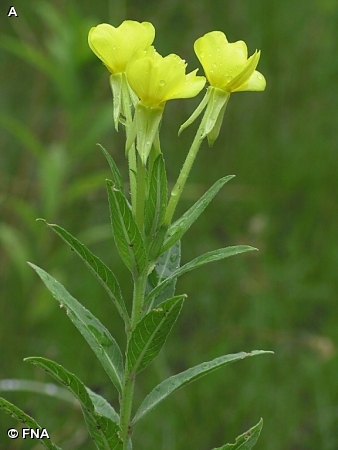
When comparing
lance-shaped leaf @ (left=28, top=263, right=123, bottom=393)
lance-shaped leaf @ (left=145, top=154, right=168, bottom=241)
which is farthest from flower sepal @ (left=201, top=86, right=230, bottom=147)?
lance-shaped leaf @ (left=28, top=263, right=123, bottom=393)

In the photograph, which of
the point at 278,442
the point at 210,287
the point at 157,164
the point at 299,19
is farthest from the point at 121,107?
the point at 299,19

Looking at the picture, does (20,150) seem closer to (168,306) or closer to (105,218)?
(105,218)

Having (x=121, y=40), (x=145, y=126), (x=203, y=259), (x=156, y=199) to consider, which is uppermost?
(x=121, y=40)

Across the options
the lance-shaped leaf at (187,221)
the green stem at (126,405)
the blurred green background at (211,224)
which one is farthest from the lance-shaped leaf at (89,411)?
the blurred green background at (211,224)

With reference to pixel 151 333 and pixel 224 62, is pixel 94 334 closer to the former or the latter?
pixel 151 333

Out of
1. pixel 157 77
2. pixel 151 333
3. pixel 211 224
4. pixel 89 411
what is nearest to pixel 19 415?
pixel 89 411

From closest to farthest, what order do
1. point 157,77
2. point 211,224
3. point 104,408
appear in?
point 157,77 < point 104,408 < point 211,224

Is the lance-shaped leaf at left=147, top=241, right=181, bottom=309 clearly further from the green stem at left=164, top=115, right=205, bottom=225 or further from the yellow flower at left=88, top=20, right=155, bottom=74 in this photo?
the yellow flower at left=88, top=20, right=155, bottom=74
